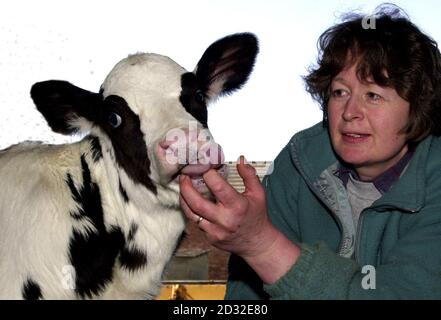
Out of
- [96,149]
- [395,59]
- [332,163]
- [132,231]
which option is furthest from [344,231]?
[96,149]

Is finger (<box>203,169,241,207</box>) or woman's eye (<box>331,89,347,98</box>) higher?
woman's eye (<box>331,89,347,98</box>)

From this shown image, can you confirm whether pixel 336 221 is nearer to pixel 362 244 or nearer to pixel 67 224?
pixel 362 244

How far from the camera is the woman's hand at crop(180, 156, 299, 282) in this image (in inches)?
75.0

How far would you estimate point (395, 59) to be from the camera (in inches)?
103

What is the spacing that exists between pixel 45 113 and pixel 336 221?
131 centimetres

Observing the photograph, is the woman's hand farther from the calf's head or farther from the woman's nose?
the woman's nose

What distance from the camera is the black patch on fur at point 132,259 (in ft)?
8.78

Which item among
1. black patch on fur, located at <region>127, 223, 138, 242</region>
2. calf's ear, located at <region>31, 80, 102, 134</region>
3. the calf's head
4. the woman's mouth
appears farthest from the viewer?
calf's ear, located at <region>31, 80, 102, 134</region>

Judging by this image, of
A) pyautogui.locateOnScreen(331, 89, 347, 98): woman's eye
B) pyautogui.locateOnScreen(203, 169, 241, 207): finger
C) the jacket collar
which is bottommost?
the jacket collar

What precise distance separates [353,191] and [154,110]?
874 mm

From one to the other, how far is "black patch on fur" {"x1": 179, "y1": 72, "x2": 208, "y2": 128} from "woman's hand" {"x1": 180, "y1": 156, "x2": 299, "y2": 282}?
0.75 metres

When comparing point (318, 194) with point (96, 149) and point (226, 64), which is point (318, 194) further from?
point (96, 149)

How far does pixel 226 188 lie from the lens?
1890 millimetres

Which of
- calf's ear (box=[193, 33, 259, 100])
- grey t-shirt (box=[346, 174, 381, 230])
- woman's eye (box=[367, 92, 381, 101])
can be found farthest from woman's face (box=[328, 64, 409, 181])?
calf's ear (box=[193, 33, 259, 100])
